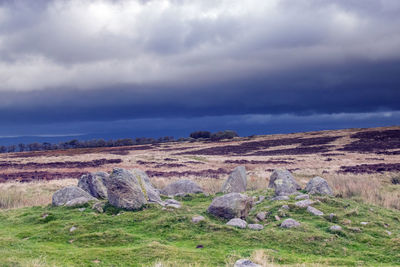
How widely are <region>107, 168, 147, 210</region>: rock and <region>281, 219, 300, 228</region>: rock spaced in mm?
6308

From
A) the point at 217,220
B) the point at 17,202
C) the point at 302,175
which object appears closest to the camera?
the point at 217,220

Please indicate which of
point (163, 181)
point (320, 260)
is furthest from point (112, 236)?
point (163, 181)

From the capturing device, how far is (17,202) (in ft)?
71.6

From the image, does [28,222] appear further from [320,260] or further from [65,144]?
[65,144]

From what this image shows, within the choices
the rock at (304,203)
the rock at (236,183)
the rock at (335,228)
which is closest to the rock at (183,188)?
the rock at (236,183)

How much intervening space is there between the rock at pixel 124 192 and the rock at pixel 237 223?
14.5 ft

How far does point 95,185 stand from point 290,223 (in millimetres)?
12318

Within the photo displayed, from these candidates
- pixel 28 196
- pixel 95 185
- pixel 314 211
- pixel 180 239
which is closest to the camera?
pixel 180 239

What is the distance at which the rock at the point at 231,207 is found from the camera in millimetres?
13836

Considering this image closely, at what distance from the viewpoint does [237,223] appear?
13.1 metres

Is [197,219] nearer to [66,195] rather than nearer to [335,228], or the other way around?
[335,228]

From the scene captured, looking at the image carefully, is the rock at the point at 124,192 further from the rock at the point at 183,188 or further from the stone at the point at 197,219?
the rock at the point at 183,188

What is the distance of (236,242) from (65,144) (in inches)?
6501

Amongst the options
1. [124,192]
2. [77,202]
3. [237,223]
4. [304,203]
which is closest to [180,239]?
[237,223]
